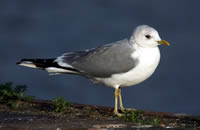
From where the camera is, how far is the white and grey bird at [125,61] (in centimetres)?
539

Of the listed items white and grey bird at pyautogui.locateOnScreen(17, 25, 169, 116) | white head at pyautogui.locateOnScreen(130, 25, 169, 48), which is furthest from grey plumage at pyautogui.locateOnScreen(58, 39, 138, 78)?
white head at pyautogui.locateOnScreen(130, 25, 169, 48)

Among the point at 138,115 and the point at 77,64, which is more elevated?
the point at 77,64

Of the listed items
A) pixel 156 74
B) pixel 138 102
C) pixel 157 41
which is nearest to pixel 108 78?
A: pixel 157 41

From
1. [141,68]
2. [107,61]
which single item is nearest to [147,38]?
[141,68]

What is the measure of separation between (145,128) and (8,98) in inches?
77.1

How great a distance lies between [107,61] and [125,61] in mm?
230

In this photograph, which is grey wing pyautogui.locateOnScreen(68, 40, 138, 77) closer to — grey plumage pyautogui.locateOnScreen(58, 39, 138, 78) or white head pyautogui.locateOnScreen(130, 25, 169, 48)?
grey plumage pyautogui.locateOnScreen(58, 39, 138, 78)

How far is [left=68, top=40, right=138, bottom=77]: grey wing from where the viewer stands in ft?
17.8

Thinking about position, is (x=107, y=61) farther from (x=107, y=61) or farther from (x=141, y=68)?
(x=141, y=68)

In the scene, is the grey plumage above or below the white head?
below

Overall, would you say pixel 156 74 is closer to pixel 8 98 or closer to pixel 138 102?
pixel 138 102

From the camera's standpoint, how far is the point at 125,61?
5.41m

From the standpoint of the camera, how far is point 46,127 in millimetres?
4402

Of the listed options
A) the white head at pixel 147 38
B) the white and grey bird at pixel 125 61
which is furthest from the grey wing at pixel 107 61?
the white head at pixel 147 38
